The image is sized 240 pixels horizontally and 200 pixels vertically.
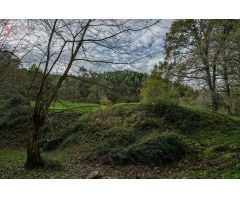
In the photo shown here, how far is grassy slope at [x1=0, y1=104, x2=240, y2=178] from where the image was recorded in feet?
29.9

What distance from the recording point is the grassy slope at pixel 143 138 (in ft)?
29.9

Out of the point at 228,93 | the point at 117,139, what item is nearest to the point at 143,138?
the point at 117,139

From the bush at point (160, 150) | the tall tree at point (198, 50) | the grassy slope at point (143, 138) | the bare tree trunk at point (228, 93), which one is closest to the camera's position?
the grassy slope at point (143, 138)

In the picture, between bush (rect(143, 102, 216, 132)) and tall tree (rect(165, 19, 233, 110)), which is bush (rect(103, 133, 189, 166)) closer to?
bush (rect(143, 102, 216, 132))

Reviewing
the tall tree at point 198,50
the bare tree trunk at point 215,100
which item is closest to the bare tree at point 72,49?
the tall tree at point 198,50

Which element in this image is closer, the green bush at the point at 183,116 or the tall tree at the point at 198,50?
the tall tree at the point at 198,50

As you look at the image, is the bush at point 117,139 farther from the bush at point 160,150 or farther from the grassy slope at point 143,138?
the bush at point 160,150

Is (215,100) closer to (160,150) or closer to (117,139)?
(117,139)

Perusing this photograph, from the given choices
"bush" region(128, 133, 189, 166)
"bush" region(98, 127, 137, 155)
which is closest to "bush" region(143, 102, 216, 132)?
"bush" region(98, 127, 137, 155)

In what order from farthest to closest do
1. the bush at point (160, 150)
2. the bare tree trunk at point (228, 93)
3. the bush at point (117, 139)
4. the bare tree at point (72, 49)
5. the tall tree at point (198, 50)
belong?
the bare tree trunk at point (228, 93), the tall tree at point (198, 50), the bush at point (117, 139), the bush at point (160, 150), the bare tree at point (72, 49)

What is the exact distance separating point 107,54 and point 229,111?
5.88m

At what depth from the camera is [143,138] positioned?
463 inches
